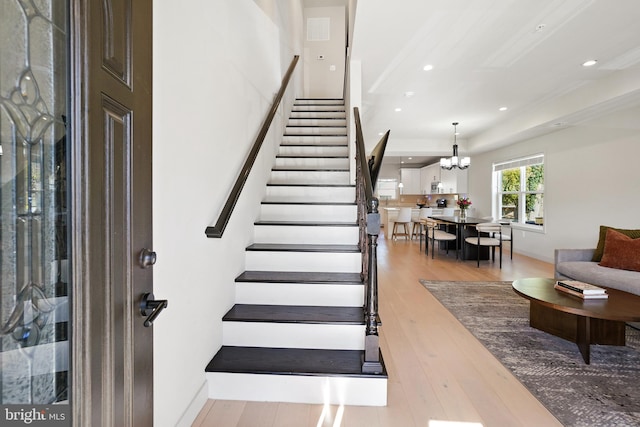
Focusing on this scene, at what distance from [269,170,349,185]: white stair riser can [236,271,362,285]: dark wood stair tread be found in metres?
1.53

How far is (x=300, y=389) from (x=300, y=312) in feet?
1.57

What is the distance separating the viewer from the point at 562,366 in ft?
6.84

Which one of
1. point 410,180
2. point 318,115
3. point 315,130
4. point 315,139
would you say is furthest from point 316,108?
point 410,180

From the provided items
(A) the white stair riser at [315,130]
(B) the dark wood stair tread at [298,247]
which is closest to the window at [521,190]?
(A) the white stair riser at [315,130]

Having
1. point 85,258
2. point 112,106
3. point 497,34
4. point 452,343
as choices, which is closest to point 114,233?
point 85,258

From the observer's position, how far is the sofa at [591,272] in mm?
2777

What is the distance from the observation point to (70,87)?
651 millimetres

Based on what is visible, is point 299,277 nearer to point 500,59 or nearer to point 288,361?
point 288,361

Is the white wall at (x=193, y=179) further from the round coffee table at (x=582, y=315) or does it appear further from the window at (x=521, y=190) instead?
the window at (x=521, y=190)

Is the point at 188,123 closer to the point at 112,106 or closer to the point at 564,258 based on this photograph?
the point at 112,106

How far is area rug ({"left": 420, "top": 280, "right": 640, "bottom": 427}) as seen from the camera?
64.5 inches

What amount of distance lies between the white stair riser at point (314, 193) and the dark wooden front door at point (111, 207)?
2405mm

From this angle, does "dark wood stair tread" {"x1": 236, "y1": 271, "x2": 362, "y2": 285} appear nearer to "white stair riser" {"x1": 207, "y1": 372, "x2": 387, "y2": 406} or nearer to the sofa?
"white stair riser" {"x1": 207, "y1": 372, "x2": 387, "y2": 406}

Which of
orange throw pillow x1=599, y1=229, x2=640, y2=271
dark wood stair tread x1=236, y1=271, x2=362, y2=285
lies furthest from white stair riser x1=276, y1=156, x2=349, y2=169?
orange throw pillow x1=599, y1=229, x2=640, y2=271
